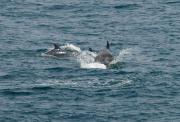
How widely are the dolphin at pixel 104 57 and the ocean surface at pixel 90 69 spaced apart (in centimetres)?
104

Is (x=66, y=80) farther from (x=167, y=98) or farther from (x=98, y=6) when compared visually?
(x=98, y=6)

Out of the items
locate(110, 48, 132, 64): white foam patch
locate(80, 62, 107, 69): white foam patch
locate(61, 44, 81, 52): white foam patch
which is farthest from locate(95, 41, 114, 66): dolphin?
locate(61, 44, 81, 52): white foam patch

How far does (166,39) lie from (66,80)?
740 inches

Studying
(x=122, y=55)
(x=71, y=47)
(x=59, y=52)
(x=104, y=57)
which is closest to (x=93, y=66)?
(x=104, y=57)

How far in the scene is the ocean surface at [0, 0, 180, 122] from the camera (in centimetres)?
6912

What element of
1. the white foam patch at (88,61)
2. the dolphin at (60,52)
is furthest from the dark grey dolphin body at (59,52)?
the white foam patch at (88,61)

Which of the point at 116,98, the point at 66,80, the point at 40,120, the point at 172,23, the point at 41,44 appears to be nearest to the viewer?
the point at 40,120

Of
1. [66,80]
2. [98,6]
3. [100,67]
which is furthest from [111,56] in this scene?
[98,6]

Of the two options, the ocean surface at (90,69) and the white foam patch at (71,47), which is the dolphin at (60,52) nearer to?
the white foam patch at (71,47)

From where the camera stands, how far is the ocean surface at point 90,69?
2721 inches

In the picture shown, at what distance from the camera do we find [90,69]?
266ft

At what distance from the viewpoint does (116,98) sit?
7169 centimetres

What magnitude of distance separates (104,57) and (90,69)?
11.3ft

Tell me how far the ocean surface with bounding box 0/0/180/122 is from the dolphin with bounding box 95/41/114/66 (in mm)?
1040
